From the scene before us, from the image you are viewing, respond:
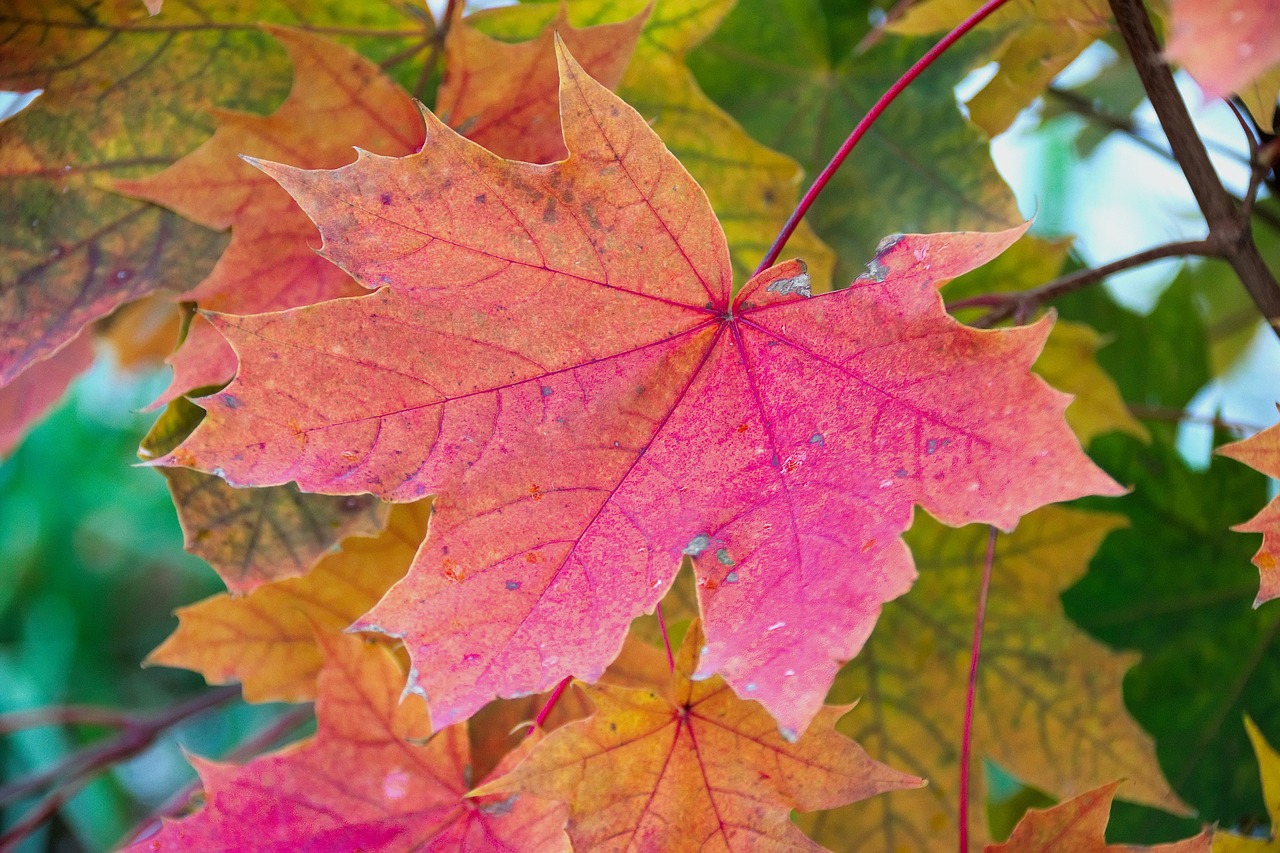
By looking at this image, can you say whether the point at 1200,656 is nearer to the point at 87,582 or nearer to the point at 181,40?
the point at 181,40

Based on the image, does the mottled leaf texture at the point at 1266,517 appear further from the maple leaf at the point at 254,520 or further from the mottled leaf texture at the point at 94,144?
the mottled leaf texture at the point at 94,144

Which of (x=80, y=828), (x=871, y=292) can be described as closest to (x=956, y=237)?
(x=871, y=292)

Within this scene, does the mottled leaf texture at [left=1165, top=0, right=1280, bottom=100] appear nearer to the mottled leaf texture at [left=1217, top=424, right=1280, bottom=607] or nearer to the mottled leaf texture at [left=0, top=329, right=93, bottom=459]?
the mottled leaf texture at [left=1217, top=424, right=1280, bottom=607]

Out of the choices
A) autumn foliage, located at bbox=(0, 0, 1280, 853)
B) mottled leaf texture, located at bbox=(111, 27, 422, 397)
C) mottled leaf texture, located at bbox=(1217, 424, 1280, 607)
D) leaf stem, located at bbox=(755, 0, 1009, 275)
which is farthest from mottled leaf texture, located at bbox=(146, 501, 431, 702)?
mottled leaf texture, located at bbox=(1217, 424, 1280, 607)

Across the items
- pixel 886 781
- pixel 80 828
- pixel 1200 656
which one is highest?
pixel 886 781

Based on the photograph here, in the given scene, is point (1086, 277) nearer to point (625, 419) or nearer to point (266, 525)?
point (625, 419)

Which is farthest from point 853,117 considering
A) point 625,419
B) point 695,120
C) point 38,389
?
point 38,389
